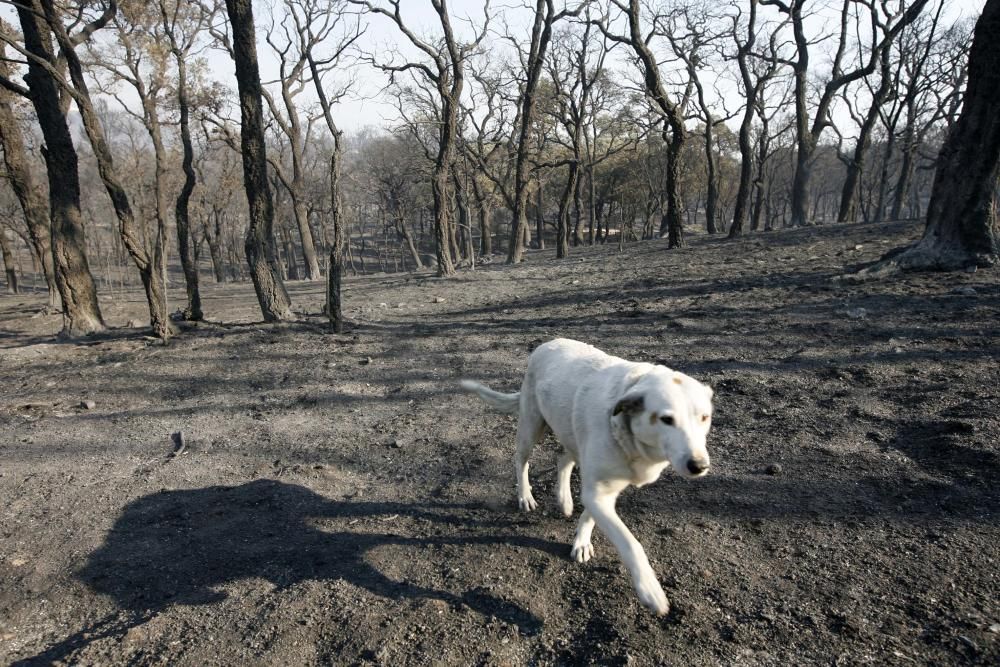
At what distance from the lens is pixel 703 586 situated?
3.12 m

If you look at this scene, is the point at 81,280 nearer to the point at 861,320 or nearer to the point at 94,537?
the point at 94,537

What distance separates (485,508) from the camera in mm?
4156

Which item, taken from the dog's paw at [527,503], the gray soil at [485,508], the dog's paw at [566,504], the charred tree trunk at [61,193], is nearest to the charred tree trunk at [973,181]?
the gray soil at [485,508]

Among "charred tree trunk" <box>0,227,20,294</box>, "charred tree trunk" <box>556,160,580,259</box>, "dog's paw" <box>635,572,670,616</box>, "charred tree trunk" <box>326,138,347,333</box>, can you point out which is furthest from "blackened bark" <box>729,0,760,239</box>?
"charred tree trunk" <box>0,227,20,294</box>

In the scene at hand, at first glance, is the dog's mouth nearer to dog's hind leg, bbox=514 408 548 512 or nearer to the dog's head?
the dog's head

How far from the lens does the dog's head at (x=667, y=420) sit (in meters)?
2.62

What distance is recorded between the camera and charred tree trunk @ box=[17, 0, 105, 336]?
948 centimetres

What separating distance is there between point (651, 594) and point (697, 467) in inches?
26.6

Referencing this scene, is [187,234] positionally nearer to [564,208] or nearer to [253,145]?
[253,145]

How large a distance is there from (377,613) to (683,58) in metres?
27.5

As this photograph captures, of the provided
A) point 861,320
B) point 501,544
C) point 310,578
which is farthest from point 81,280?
point 861,320

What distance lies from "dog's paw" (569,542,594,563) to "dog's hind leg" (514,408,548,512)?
634 mm

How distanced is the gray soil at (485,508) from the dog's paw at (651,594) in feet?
0.87

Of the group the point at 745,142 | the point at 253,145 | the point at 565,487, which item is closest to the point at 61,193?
the point at 253,145
